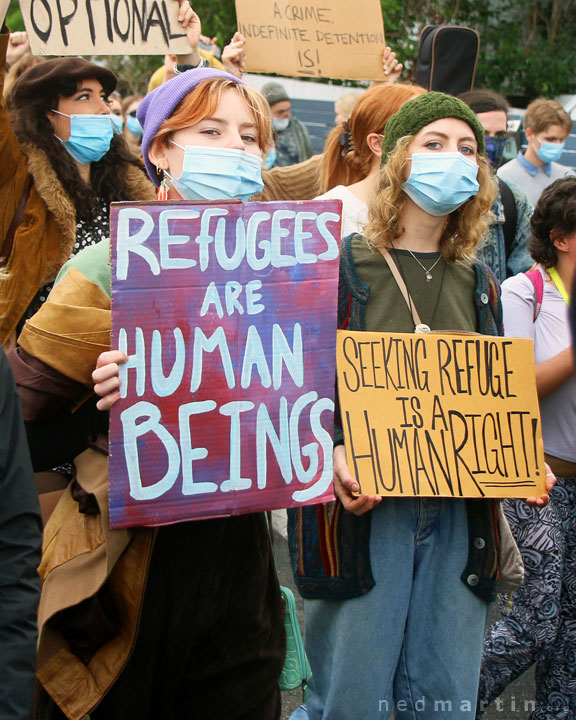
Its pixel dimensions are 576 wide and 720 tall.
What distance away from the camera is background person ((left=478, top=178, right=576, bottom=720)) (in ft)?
10.7

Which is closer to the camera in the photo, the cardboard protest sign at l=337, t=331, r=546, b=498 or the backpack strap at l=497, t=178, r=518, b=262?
the cardboard protest sign at l=337, t=331, r=546, b=498

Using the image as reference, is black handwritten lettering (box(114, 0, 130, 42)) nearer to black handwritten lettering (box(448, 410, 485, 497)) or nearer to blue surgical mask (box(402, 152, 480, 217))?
blue surgical mask (box(402, 152, 480, 217))

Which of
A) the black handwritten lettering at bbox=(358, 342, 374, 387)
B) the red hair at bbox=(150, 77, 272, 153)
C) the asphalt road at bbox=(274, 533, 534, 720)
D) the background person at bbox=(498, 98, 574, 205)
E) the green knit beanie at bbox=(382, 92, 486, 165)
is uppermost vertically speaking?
the red hair at bbox=(150, 77, 272, 153)

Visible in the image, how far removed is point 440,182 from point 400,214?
15 cm

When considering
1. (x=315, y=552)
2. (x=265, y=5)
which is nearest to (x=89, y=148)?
(x=265, y=5)

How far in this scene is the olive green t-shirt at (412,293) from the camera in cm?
262

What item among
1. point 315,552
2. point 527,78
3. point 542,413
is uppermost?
point 315,552

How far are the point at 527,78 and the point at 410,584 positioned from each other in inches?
695

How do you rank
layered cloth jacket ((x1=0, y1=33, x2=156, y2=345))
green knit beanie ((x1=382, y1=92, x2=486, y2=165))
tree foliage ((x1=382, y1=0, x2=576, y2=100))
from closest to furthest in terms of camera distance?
green knit beanie ((x1=382, y1=92, x2=486, y2=165)) → layered cloth jacket ((x1=0, y1=33, x2=156, y2=345)) → tree foliage ((x1=382, y1=0, x2=576, y2=100))

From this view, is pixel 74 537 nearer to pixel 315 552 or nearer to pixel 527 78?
pixel 315 552

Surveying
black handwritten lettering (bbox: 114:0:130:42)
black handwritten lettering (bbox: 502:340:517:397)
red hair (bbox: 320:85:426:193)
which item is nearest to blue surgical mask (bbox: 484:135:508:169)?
red hair (bbox: 320:85:426:193)

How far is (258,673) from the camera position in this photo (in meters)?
2.28

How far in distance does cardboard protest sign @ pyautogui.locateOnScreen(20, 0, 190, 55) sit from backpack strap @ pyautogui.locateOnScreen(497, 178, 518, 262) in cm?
172

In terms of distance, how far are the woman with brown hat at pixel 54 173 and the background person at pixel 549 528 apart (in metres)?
1.60
